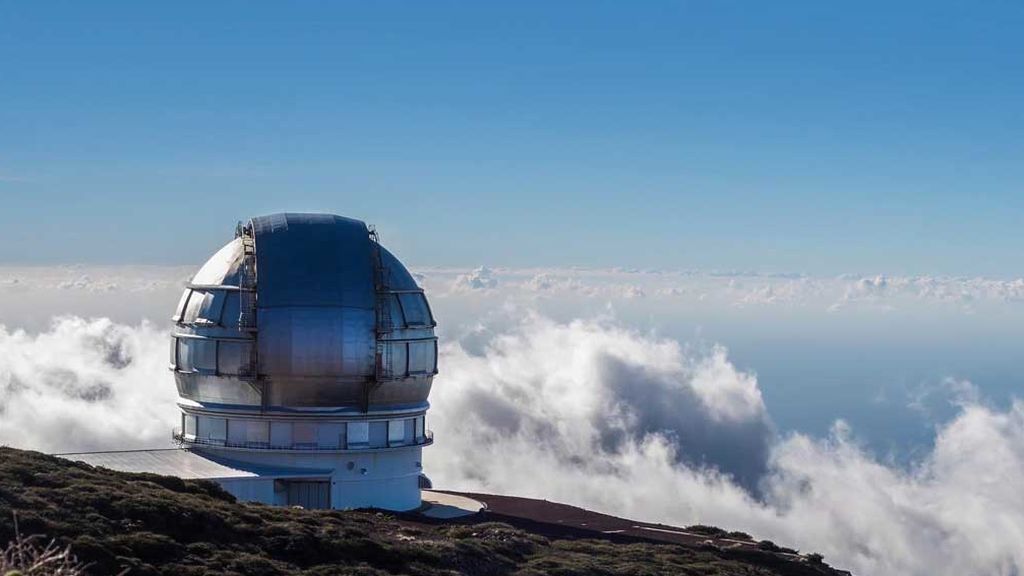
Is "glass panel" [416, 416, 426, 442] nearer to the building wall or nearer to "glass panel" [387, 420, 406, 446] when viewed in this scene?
the building wall

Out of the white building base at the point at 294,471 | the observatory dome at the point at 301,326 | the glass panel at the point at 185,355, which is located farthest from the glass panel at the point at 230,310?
the white building base at the point at 294,471

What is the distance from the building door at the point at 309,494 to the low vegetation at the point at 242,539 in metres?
3.39

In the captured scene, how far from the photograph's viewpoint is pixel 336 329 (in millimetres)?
39750

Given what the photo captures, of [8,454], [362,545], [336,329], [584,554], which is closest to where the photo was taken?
[362,545]

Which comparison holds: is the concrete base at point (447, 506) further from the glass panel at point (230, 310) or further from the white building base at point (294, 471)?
the glass panel at point (230, 310)

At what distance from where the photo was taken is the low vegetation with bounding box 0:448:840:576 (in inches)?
1015

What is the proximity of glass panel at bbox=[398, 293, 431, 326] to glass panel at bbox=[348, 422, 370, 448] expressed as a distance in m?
3.25

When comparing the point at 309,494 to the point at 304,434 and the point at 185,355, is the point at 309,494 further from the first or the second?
the point at 185,355

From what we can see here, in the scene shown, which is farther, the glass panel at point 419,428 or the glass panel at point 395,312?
the glass panel at point 419,428

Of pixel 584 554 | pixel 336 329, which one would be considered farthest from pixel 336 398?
pixel 584 554

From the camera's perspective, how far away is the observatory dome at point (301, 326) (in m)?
39.7

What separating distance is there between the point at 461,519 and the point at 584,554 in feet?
21.8

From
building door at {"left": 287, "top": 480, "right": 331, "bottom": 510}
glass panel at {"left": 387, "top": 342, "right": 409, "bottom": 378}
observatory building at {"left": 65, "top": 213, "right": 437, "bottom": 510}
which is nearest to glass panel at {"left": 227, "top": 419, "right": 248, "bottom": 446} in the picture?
observatory building at {"left": 65, "top": 213, "right": 437, "bottom": 510}

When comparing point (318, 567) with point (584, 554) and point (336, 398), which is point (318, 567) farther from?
point (336, 398)
